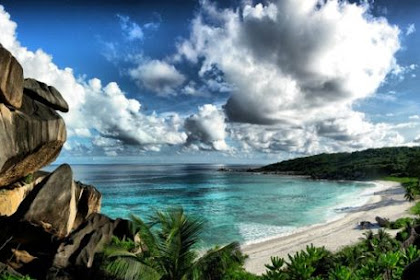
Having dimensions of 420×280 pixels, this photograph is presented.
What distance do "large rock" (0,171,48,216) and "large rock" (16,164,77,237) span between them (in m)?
1.14

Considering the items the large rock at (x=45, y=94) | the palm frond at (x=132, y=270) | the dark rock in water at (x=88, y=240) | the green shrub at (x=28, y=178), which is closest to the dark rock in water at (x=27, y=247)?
the dark rock in water at (x=88, y=240)

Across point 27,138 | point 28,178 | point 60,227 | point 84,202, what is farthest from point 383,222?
point 27,138

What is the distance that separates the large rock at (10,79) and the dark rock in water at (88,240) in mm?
6735

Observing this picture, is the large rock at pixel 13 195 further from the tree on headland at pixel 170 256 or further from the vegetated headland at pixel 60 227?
the tree on headland at pixel 170 256

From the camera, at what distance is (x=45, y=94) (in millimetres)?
17234

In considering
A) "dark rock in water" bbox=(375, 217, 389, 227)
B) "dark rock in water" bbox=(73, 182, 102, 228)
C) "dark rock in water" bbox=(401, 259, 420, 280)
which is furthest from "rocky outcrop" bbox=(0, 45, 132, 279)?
"dark rock in water" bbox=(375, 217, 389, 227)

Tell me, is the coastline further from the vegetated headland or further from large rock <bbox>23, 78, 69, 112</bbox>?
large rock <bbox>23, 78, 69, 112</bbox>

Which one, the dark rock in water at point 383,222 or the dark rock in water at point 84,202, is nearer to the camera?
the dark rock in water at point 84,202

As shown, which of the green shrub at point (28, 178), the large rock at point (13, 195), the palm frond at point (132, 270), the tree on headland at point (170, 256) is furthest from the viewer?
the green shrub at point (28, 178)

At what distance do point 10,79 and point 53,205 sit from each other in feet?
19.9

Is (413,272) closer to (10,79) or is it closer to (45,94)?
(10,79)

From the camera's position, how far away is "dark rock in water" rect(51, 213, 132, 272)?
1452cm

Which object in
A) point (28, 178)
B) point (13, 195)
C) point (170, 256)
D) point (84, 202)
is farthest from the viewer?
point (84, 202)

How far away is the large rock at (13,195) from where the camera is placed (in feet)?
51.0
